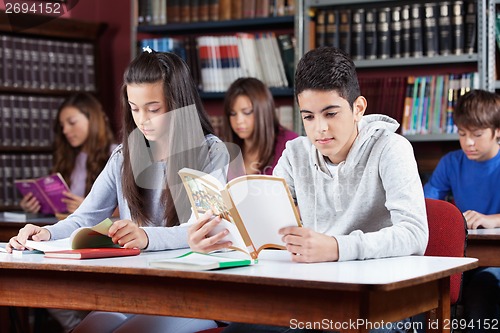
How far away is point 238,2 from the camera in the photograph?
15.8ft

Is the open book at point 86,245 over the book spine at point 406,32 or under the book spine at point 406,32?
under

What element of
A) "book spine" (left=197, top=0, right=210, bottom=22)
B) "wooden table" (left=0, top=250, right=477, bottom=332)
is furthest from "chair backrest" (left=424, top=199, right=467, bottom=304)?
"book spine" (left=197, top=0, right=210, bottom=22)

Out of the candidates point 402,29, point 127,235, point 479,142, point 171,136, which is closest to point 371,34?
point 402,29

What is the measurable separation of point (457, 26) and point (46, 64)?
8.02 ft

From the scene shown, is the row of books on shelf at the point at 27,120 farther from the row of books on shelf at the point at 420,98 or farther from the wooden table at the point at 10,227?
the row of books on shelf at the point at 420,98

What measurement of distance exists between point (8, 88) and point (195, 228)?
10.4ft

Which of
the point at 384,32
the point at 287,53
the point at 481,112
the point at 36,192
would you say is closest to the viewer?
the point at 481,112

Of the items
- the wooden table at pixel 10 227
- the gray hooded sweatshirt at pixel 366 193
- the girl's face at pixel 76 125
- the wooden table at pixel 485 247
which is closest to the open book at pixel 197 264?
the gray hooded sweatshirt at pixel 366 193

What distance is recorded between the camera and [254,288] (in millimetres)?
1615

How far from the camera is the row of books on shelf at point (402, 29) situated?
13.9 ft

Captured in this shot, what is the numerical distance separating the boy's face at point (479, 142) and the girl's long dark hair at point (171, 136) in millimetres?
1546

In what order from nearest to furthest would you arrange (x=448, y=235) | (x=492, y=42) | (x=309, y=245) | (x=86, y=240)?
(x=309, y=245) → (x=86, y=240) → (x=448, y=235) → (x=492, y=42)

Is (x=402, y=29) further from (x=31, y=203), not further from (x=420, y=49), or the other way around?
(x=31, y=203)

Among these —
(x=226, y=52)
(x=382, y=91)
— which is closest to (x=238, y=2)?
(x=226, y=52)
